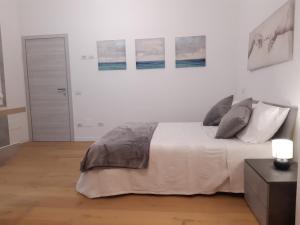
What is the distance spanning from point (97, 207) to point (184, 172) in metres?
0.88

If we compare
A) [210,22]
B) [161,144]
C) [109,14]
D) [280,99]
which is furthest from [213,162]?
[109,14]

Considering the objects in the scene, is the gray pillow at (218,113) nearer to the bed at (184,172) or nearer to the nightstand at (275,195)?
the bed at (184,172)

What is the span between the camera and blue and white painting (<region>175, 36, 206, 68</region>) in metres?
4.25

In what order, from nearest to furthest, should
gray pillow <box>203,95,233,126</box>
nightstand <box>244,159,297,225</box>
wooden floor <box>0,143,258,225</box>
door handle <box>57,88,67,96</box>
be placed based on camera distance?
nightstand <box>244,159,297,225</box>
wooden floor <box>0,143,258,225</box>
gray pillow <box>203,95,233,126</box>
door handle <box>57,88,67,96</box>

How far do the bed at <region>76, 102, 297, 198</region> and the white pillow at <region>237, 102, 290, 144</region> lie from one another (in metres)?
0.06

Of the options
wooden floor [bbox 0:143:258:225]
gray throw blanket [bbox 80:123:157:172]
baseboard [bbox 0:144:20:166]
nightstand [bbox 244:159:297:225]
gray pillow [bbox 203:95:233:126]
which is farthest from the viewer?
gray pillow [bbox 203:95:233:126]

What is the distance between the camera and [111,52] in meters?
4.46

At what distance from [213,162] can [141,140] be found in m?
0.75

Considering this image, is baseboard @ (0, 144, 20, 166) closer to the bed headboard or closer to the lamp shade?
the lamp shade

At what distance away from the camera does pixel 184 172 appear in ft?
7.42

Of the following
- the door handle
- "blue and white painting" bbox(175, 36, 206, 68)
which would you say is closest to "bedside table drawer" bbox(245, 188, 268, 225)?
"blue and white painting" bbox(175, 36, 206, 68)

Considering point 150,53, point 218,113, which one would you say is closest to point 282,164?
point 218,113

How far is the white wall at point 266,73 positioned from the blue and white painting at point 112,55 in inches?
83.0

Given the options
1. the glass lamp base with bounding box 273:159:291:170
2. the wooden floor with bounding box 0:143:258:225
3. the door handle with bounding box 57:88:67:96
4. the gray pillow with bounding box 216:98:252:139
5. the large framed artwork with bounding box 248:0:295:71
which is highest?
the large framed artwork with bounding box 248:0:295:71
